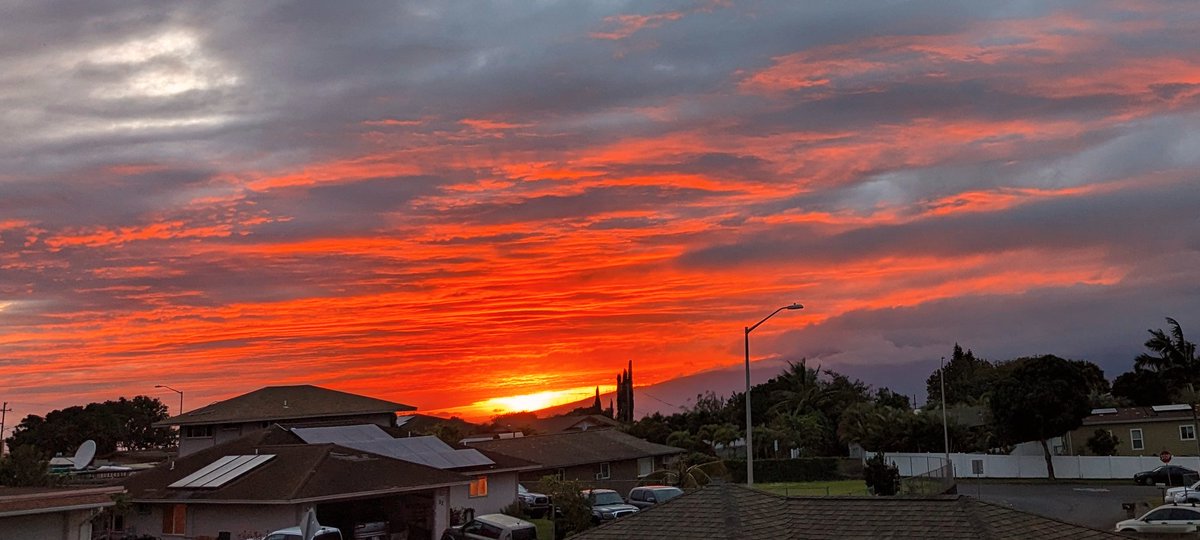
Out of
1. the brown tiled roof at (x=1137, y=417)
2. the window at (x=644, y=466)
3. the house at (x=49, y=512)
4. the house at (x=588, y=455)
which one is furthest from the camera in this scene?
the window at (x=644, y=466)

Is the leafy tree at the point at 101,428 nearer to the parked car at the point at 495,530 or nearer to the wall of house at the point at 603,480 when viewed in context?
the wall of house at the point at 603,480

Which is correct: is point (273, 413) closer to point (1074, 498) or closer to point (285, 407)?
point (285, 407)

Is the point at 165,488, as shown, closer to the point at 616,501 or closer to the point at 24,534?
the point at 24,534

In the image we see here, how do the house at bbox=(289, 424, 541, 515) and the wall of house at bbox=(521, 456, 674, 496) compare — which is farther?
the wall of house at bbox=(521, 456, 674, 496)

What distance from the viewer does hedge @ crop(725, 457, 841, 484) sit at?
286 feet

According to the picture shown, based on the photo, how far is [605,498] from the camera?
167 ft

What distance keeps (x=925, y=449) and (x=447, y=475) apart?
2192 inches

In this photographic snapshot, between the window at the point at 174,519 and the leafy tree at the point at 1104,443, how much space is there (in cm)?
6513

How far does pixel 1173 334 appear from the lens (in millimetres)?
104750

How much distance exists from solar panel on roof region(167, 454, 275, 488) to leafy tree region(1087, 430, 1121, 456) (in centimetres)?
6102

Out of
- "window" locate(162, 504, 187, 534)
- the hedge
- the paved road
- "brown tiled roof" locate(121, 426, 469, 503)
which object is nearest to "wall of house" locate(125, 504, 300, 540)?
"window" locate(162, 504, 187, 534)

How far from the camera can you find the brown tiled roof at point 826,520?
21344mm

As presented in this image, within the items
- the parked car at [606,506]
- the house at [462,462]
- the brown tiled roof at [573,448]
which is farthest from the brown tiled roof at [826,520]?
the brown tiled roof at [573,448]

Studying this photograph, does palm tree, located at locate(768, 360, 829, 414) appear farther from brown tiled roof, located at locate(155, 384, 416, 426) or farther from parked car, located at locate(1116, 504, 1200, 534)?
parked car, located at locate(1116, 504, 1200, 534)
